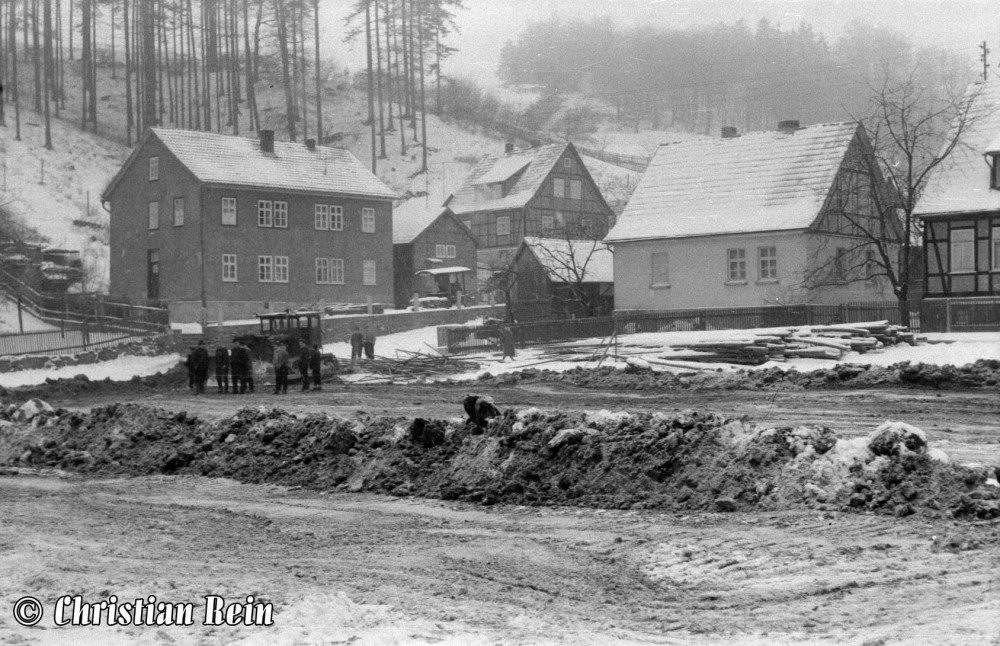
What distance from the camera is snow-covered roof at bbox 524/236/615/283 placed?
2122 inches

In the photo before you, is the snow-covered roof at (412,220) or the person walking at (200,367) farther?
the snow-covered roof at (412,220)

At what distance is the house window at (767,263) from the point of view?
43.7 metres

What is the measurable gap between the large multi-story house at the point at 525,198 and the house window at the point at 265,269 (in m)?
23.6

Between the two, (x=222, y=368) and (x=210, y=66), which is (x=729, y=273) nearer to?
(x=222, y=368)

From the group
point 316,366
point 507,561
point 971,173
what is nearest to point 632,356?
point 316,366

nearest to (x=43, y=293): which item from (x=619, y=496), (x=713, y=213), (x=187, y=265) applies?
(x=187, y=265)

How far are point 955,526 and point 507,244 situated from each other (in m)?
69.0

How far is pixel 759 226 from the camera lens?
43.6m

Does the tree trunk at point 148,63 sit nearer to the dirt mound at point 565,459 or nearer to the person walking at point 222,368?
the person walking at point 222,368

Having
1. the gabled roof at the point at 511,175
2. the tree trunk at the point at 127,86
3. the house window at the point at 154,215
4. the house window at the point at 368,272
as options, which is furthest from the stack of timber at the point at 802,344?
the tree trunk at the point at 127,86

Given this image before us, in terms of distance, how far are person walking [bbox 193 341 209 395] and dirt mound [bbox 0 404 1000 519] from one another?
12116 mm

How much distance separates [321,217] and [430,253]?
10.7m

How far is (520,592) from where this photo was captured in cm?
859

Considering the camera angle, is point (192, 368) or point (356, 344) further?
point (356, 344)
